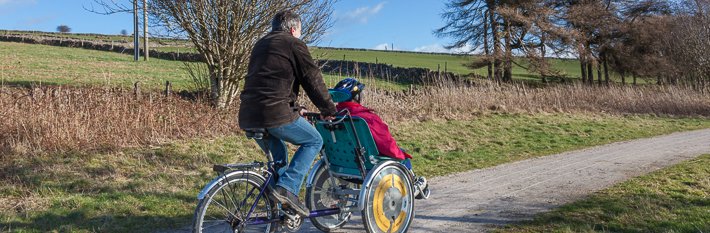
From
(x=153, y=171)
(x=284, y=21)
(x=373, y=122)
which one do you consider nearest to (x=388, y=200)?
(x=373, y=122)

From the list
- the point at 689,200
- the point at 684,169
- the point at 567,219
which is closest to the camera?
the point at 567,219

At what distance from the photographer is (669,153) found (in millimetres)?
10742

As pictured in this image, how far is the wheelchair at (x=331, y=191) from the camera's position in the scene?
3656 millimetres

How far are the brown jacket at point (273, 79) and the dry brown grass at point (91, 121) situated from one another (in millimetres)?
5799

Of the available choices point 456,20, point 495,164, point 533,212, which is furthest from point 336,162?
point 456,20

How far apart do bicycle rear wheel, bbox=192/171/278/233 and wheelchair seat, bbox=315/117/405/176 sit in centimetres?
79

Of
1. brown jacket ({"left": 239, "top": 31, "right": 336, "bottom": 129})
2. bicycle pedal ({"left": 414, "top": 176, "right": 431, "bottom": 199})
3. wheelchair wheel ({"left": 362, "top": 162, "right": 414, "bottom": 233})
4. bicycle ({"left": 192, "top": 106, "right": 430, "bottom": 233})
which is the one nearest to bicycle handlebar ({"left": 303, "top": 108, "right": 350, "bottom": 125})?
bicycle ({"left": 192, "top": 106, "right": 430, "bottom": 233})

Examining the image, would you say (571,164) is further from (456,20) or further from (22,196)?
(456,20)

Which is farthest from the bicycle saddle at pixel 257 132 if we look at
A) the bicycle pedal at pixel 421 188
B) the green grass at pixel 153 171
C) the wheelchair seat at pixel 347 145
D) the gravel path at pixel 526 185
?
the green grass at pixel 153 171

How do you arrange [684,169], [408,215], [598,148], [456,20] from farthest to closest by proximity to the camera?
[456,20]
[598,148]
[684,169]
[408,215]

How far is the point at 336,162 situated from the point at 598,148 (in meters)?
9.72

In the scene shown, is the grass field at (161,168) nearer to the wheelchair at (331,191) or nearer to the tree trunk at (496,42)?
the wheelchair at (331,191)

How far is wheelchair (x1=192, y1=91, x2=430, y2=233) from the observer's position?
3656mm

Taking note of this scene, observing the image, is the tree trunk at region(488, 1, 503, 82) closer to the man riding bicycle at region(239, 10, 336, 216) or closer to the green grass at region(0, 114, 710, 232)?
the green grass at region(0, 114, 710, 232)
